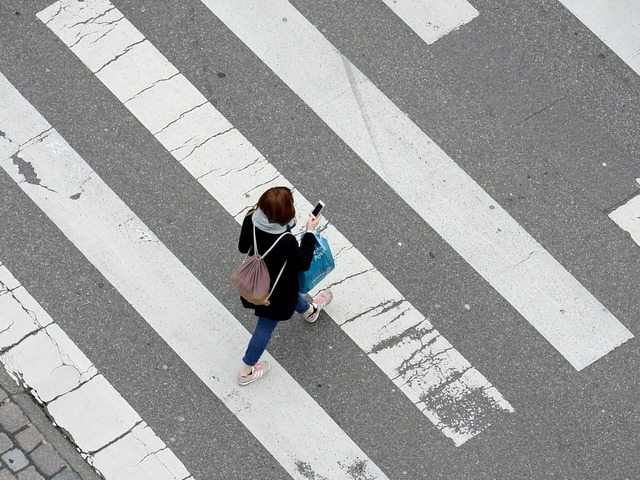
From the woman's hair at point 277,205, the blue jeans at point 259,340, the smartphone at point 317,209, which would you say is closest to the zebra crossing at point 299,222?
the blue jeans at point 259,340

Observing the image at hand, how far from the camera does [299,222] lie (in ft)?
23.2

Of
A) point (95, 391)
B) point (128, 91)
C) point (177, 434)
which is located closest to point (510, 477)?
point (177, 434)

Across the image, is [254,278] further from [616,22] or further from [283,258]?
[616,22]

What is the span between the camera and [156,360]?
22.0 feet

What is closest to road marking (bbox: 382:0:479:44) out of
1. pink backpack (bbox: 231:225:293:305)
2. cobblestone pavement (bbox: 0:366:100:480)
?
pink backpack (bbox: 231:225:293:305)

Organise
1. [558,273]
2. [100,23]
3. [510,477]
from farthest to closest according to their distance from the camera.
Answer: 1. [100,23]
2. [558,273]
3. [510,477]

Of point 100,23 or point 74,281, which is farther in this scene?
point 100,23

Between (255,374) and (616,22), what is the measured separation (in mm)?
3993

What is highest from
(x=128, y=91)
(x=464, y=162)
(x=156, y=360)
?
(x=128, y=91)

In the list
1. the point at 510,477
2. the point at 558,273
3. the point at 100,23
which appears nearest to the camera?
the point at 510,477

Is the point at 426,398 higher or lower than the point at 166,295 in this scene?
lower

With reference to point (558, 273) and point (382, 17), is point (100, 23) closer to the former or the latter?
point (382, 17)

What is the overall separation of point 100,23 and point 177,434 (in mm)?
3244

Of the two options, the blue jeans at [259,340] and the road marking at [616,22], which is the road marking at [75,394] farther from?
the road marking at [616,22]
